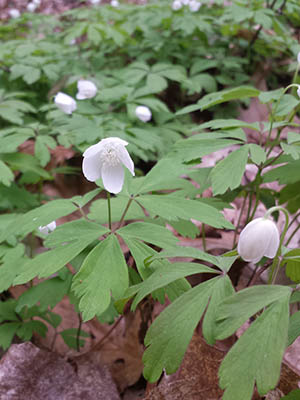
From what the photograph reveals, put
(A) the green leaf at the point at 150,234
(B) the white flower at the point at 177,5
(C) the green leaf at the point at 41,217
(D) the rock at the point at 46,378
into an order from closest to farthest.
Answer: (A) the green leaf at the point at 150,234 → (C) the green leaf at the point at 41,217 → (D) the rock at the point at 46,378 → (B) the white flower at the point at 177,5

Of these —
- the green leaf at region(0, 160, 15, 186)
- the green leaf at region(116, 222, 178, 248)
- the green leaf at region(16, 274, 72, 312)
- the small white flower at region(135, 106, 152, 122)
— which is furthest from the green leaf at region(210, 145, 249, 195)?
the small white flower at region(135, 106, 152, 122)

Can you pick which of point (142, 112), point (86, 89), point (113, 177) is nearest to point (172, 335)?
point (113, 177)

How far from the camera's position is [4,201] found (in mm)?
2174

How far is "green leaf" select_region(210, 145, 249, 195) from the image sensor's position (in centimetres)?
147

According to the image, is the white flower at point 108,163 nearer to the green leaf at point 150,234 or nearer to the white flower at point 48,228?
the green leaf at point 150,234

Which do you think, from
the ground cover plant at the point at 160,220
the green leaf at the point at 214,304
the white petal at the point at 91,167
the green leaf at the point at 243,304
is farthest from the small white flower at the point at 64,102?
the green leaf at the point at 243,304

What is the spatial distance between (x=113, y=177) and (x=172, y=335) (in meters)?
0.57

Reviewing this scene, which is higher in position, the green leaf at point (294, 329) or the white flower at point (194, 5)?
the white flower at point (194, 5)

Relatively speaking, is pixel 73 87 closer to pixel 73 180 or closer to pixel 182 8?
pixel 73 180

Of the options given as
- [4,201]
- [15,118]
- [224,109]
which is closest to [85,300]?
[4,201]

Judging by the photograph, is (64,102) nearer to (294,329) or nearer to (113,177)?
(113,177)

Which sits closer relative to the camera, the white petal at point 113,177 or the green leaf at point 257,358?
the green leaf at point 257,358

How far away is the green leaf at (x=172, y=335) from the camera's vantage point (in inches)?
39.4

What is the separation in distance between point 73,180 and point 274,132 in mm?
2034
